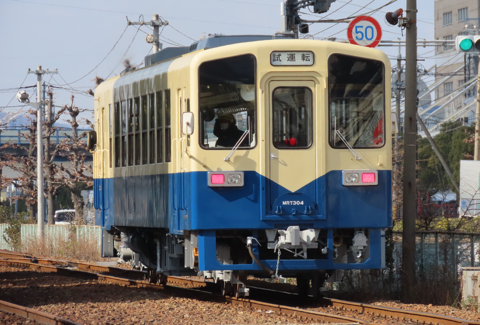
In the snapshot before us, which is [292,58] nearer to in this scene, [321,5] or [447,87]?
[321,5]

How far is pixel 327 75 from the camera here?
919 cm

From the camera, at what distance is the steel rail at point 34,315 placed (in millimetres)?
8141

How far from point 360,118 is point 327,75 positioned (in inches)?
27.9

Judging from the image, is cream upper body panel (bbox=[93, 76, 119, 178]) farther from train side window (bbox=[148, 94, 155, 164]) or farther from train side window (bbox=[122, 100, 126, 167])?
train side window (bbox=[148, 94, 155, 164])

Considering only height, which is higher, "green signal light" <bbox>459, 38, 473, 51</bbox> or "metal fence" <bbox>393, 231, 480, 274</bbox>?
"green signal light" <bbox>459, 38, 473, 51</bbox>

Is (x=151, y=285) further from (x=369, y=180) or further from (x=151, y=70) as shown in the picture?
(x=369, y=180)

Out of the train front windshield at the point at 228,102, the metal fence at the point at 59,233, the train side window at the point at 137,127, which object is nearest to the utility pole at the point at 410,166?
the train front windshield at the point at 228,102

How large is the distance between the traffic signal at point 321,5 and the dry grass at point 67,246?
997cm

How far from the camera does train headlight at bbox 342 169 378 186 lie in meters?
9.14

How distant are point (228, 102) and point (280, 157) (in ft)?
3.14

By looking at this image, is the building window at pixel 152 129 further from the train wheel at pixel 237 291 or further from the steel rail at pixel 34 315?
the steel rail at pixel 34 315

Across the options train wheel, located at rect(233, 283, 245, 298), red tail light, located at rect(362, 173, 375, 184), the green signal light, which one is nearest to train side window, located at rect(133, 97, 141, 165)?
train wheel, located at rect(233, 283, 245, 298)

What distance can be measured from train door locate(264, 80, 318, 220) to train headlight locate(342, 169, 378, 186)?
41 centimetres

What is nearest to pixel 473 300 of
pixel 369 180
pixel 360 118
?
pixel 369 180
